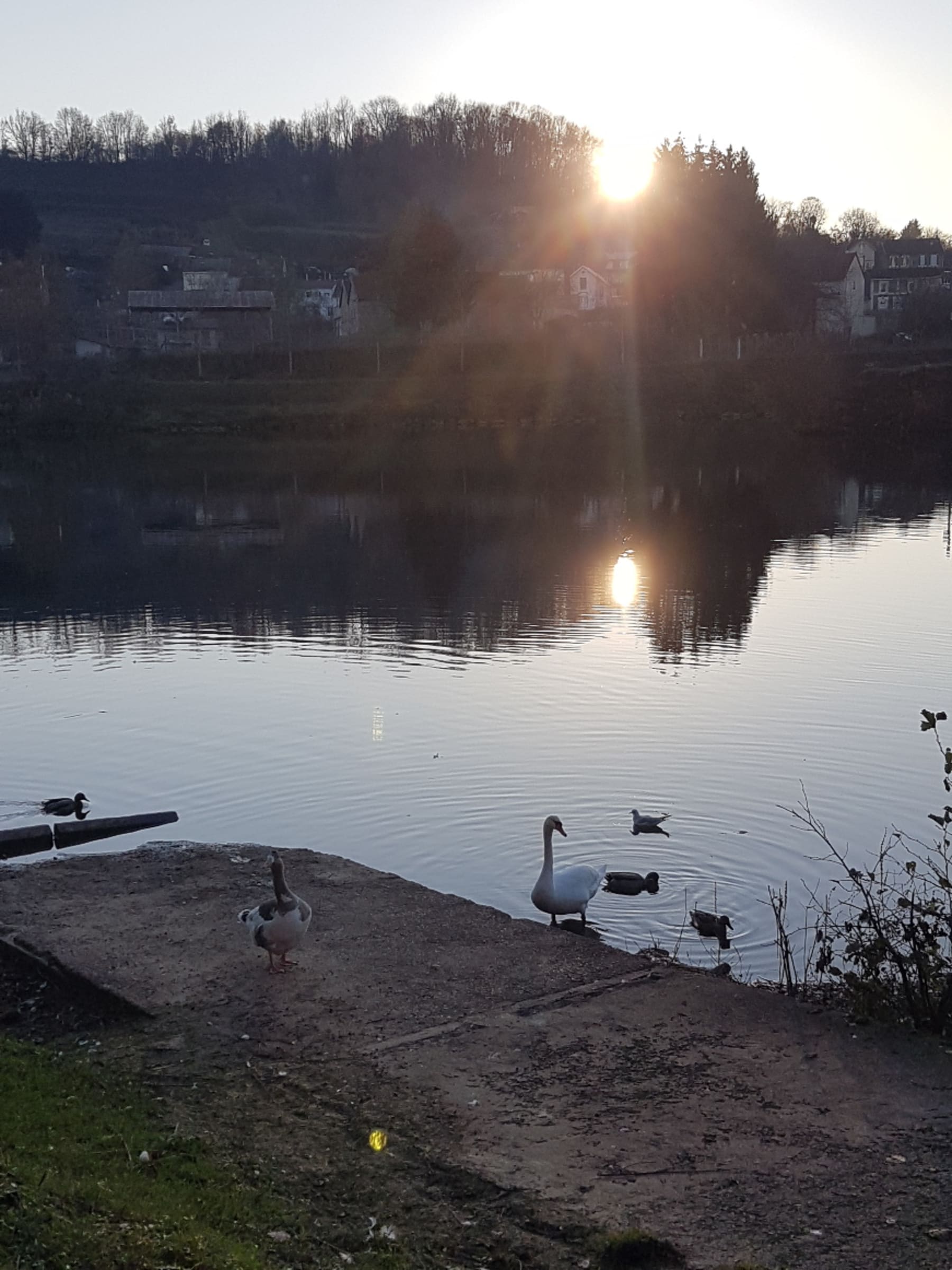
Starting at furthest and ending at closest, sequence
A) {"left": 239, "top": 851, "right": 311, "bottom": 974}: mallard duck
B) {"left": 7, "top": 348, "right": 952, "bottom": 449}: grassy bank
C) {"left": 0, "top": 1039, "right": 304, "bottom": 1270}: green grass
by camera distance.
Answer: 1. {"left": 7, "top": 348, "right": 952, "bottom": 449}: grassy bank
2. {"left": 239, "top": 851, "right": 311, "bottom": 974}: mallard duck
3. {"left": 0, "top": 1039, "right": 304, "bottom": 1270}: green grass

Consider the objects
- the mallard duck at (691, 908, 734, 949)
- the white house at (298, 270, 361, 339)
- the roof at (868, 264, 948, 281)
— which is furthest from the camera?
the roof at (868, 264, 948, 281)

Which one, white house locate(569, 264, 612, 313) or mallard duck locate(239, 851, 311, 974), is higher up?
white house locate(569, 264, 612, 313)

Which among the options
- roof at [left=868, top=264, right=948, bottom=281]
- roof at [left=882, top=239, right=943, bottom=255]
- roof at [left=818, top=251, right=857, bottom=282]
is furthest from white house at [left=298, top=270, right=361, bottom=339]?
roof at [left=882, top=239, right=943, bottom=255]

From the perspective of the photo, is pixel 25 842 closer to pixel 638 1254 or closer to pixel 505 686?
pixel 505 686

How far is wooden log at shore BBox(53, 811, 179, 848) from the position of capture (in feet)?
52.5

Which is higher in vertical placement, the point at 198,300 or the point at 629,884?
the point at 198,300

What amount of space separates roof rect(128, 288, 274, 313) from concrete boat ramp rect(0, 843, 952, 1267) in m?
89.1

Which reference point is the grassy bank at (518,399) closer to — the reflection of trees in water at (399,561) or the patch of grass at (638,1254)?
the reflection of trees in water at (399,561)

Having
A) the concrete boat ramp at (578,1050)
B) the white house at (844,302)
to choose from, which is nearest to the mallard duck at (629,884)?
the concrete boat ramp at (578,1050)

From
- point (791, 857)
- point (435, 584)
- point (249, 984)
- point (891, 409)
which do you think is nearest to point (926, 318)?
point (891, 409)

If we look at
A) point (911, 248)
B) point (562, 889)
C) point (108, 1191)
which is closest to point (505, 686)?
point (562, 889)

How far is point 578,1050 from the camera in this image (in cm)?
946

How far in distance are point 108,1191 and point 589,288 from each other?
109 metres

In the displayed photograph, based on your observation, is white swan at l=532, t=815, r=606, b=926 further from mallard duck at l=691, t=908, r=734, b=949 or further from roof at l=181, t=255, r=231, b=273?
roof at l=181, t=255, r=231, b=273
